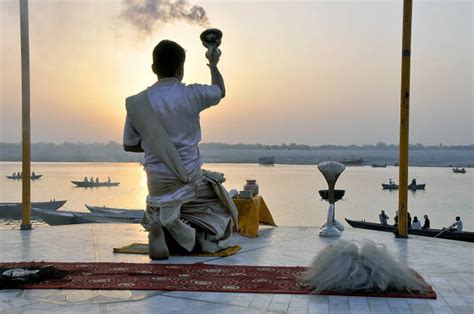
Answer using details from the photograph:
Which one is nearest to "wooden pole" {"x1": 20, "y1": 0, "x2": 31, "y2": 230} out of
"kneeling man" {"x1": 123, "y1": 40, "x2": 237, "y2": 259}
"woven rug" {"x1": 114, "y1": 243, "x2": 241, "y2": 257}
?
"woven rug" {"x1": 114, "y1": 243, "x2": 241, "y2": 257}

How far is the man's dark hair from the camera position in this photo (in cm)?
597

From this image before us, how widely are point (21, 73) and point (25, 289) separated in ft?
12.8

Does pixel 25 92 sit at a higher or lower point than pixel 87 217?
higher

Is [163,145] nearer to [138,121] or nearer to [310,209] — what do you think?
[138,121]

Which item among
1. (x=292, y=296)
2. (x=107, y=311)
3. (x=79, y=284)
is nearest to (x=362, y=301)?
(x=292, y=296)

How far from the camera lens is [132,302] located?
13.2ft

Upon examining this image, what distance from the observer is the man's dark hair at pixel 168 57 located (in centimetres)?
597

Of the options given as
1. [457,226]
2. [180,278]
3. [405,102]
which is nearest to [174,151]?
[180,278]

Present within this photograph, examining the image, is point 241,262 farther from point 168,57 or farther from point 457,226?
point 457,226

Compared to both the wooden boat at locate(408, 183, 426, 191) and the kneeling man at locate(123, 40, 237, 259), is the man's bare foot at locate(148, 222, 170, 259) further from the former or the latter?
the wooden boat at locate(408, 183, 426, 191)

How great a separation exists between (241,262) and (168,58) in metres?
1.98

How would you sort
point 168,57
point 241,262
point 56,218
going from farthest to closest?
point 56,218
point 168,57
point 241,262

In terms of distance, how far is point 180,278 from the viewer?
475 centimetres

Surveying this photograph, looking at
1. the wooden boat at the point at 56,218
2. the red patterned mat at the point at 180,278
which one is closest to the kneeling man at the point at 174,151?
the red patterned mat at the point at 180,278
